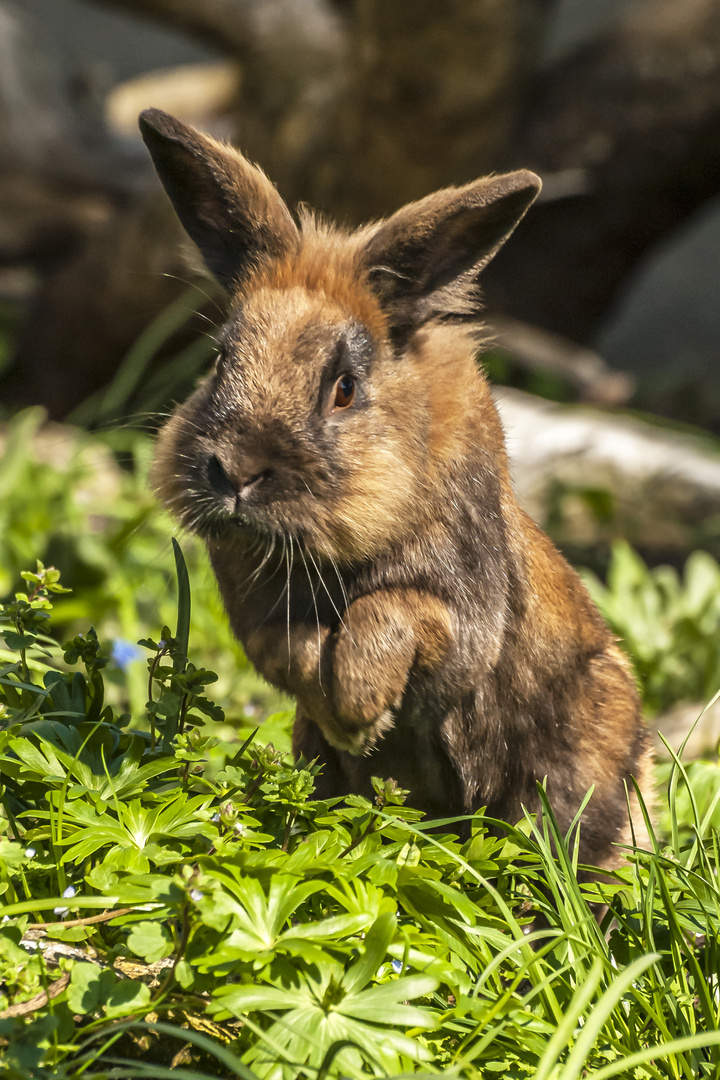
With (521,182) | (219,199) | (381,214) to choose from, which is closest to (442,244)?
(521,182)

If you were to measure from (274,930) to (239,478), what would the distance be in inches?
38.1

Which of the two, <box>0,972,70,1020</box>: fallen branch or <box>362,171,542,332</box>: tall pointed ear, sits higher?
<box>362,171,542,332</box>: tall pointed ear

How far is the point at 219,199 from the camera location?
104 inches

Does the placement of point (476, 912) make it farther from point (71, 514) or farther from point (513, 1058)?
point (71, 514)

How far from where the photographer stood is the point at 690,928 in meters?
2.05

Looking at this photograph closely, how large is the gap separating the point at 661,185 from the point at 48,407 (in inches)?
217

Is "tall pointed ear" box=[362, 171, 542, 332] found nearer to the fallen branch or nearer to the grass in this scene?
the grass

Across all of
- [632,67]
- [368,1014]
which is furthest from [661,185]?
[368,1014]

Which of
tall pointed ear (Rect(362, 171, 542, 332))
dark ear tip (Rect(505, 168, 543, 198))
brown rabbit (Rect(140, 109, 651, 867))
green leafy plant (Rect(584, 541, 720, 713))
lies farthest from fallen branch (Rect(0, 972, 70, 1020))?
green leafy plant (Rect(584, 541, 720, 713))

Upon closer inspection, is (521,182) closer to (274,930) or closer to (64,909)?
(274,930)

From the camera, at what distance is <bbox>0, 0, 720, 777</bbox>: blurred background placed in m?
5.00

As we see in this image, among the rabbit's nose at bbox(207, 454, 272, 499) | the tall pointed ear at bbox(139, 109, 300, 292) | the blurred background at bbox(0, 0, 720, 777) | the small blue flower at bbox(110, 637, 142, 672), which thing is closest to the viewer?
the rabbit's nose at bbox(207, 454, 272, 499)

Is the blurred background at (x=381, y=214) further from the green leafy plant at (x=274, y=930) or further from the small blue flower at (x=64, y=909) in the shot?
the small blue flower at (x=64, y=909)

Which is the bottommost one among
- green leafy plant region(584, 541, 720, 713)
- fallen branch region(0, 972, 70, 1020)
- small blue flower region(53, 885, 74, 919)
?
fallen branch region(0, 972, 70, 1020)
